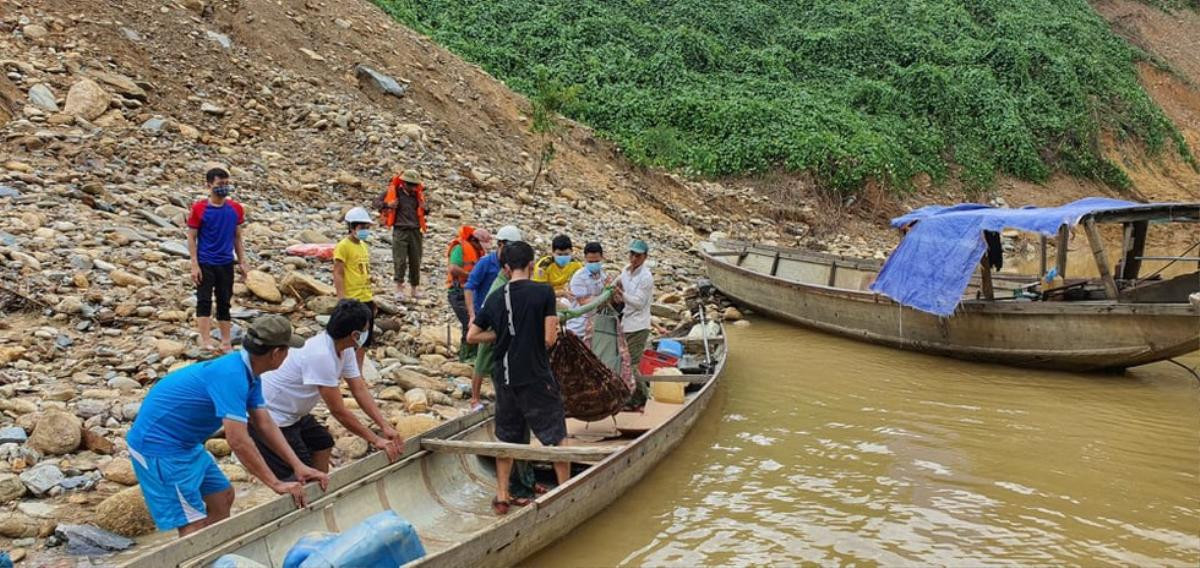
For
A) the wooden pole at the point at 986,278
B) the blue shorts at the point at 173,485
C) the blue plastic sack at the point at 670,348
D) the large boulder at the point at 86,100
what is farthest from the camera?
the large boulder at the point at 86,100

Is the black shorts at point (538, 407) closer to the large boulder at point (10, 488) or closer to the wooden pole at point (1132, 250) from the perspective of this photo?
the large boulder at point (10, 488)

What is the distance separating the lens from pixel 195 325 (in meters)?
7.80

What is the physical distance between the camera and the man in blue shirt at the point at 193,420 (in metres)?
3.78

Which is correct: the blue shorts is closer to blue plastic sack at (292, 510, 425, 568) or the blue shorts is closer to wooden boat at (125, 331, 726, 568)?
wooden boat at (125, 331, 726, 568)

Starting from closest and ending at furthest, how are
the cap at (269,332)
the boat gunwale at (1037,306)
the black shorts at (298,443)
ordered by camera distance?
the cap at (269,332)
the black shorts at (298,443)
the boat gunwale at (1037,306)

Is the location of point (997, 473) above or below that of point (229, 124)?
below

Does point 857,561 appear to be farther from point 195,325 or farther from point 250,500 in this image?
point 195,325

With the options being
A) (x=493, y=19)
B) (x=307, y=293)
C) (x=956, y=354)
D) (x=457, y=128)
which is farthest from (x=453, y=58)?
(x=956, y=354)

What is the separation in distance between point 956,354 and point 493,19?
20254mm

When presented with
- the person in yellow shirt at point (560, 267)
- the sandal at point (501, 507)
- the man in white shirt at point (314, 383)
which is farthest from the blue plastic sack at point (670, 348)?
the man in white shirt at point (314, 383)

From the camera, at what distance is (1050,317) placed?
9688 mm

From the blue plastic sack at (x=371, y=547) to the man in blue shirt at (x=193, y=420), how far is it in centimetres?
48

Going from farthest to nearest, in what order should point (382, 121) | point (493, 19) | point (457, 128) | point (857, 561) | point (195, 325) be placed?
point (493, 19), point (457, 128), point (382, 121), point (195, 325), point (857, 561)

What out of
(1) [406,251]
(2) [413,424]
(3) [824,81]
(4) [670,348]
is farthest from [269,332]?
(3) [824,81]
